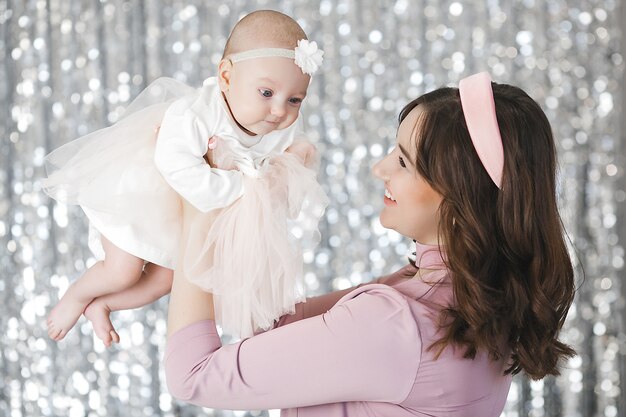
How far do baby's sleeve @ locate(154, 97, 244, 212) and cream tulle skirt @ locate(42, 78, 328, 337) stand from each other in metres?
0.03

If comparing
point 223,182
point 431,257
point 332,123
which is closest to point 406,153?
point 431,257

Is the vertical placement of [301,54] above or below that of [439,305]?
above

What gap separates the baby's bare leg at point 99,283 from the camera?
1.31m

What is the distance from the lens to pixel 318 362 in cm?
108

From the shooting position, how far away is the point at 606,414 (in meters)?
2.75

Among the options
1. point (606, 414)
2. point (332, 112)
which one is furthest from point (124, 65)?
point (606, 414)

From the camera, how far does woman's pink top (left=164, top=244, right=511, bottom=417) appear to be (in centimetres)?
108

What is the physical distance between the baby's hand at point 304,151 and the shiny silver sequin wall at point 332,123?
4.20 ft

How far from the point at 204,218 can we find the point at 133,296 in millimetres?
296

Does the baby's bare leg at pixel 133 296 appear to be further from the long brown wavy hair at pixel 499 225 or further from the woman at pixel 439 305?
the long brown wavy hair at pixel 499 225

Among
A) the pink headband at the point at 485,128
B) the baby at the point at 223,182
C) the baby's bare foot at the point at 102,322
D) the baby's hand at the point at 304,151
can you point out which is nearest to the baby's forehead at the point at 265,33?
the baby at the point at 223,182

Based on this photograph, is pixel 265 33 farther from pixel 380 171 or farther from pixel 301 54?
pixel 380 171

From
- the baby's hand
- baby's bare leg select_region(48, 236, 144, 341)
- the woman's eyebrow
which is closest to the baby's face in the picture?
the baby's hand

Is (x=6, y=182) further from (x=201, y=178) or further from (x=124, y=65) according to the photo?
(x=201, y=178)
